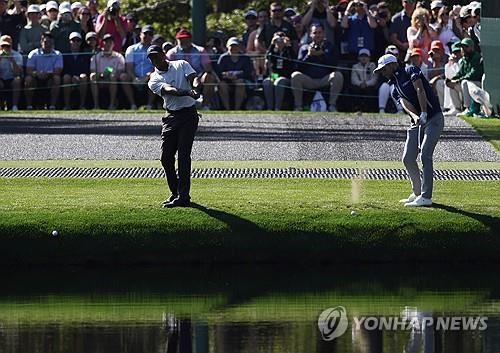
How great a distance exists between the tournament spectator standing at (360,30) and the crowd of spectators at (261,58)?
2 centimetres

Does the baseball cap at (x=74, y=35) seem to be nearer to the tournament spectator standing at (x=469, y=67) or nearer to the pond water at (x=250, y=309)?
the tournament spectator standing at (x=469, y=67)

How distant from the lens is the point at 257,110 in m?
27.1

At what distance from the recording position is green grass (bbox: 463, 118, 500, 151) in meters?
22.7

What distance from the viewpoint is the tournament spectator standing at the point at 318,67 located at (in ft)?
86.5

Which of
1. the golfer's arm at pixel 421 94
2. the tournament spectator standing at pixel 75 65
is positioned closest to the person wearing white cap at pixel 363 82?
the tournament spectator standing at pixel 75 65

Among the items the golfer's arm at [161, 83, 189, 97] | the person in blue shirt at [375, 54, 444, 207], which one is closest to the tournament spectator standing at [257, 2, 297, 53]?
the person in blue shirt at [375, 54, 444, 207]

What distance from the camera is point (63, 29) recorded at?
89.0 ft

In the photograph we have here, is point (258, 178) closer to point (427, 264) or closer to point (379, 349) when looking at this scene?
point (427, 264)

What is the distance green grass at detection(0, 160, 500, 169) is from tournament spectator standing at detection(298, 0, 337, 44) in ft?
23.4

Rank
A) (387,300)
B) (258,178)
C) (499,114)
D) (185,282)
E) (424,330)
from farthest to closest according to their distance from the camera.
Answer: (499,114)
(258,178)
(185,282)
(387,300)
(424,330)

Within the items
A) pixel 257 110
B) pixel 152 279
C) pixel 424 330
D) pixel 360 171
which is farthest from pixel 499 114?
pixel 424 330

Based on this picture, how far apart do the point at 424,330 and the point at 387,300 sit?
1543mm

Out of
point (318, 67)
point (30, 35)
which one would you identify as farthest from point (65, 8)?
point (318, 67)

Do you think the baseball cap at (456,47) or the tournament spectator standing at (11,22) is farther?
the tournament spectator standing at (11,22)
